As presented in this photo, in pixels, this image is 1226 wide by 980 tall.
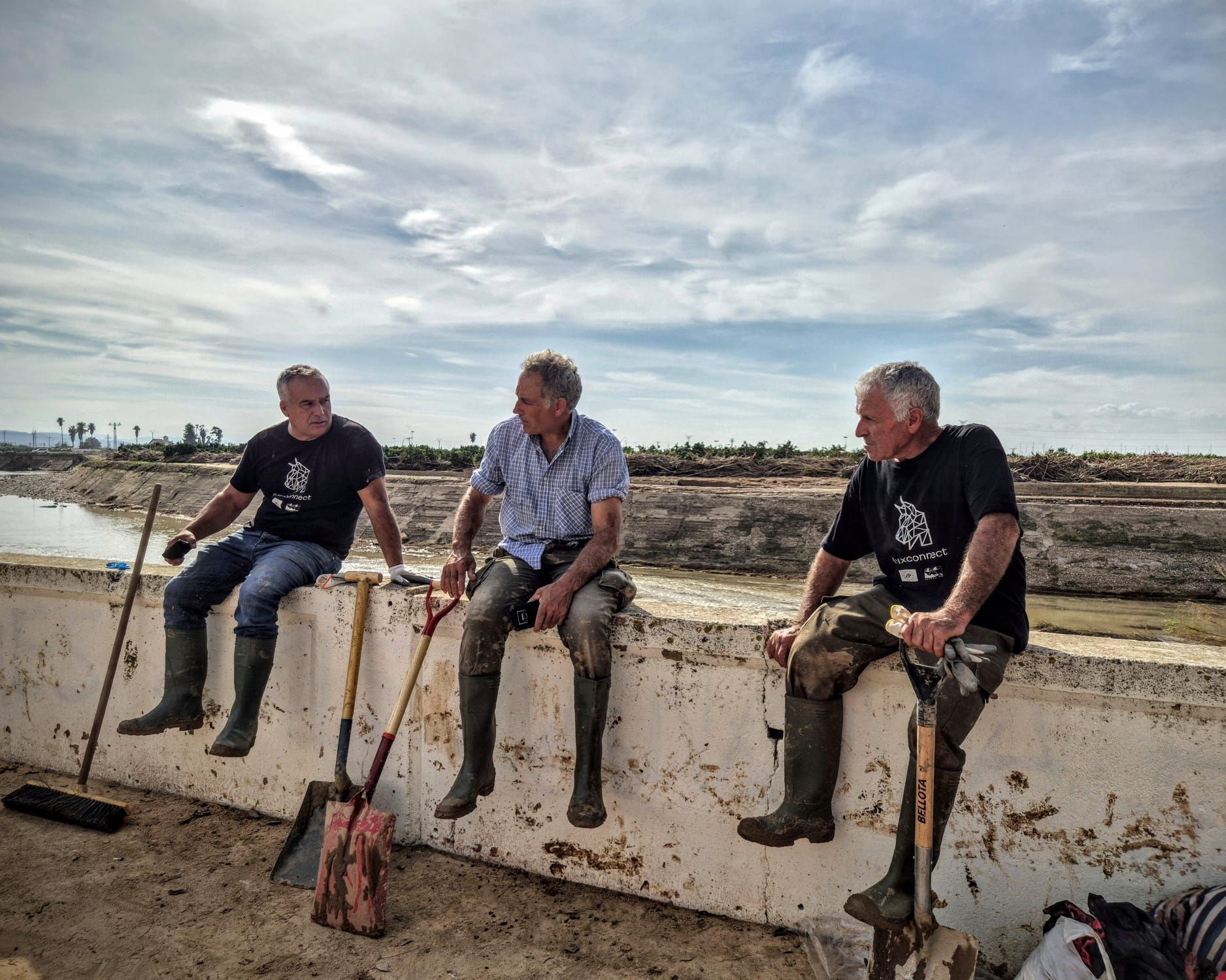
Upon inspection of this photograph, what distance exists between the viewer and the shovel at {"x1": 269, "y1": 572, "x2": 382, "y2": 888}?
8.62 feet

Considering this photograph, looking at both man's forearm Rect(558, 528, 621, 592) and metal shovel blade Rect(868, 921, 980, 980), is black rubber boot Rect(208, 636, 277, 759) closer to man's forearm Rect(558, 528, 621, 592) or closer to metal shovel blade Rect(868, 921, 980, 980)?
man's forearm Rect(558, 528, 621, 592)

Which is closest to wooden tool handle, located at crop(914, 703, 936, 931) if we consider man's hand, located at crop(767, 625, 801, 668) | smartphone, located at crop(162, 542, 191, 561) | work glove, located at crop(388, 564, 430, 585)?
man's hand, located at crop(767, 625, 801, 668)

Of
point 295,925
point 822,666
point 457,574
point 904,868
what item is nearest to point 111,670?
point 295,925

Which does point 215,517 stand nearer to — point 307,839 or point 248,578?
point 248,578

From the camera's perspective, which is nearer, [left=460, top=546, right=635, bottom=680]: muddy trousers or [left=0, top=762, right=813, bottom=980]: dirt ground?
[left=0, top=762, right=813, bottom=980]: dirt ground

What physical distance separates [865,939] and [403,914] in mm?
1340

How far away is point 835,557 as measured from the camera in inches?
101

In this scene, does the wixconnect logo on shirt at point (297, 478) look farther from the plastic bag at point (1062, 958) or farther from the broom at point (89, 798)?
the plastic bag at point (1062, 958)

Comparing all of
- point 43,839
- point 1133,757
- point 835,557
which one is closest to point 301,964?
point 43,839

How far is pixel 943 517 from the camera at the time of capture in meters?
2.21

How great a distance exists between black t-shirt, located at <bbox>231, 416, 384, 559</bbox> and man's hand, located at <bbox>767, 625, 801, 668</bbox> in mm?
1831

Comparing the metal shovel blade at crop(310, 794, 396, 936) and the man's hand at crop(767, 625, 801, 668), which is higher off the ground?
the man's hand at crop(767, 625, 801, 668)

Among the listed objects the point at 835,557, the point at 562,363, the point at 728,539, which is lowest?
the point at 728,539

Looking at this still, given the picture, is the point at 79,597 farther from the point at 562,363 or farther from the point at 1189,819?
the point at 1189,819
